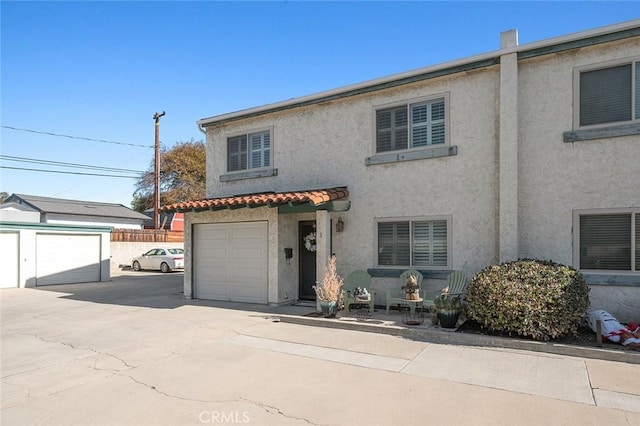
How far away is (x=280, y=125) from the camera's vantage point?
38.4 ft

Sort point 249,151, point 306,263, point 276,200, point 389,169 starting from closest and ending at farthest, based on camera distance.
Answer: point 276,200 < point 389,169 < point 306,263 < point 249,151

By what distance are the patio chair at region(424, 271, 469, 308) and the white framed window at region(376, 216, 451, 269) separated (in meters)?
0.39

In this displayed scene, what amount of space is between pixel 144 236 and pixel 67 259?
902 centimetres

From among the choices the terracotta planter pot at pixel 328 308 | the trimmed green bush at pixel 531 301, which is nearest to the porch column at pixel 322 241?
the terracotta planter pot at pixel 328 308

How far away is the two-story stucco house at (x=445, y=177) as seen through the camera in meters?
7.65

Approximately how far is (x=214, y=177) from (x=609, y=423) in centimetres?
1156

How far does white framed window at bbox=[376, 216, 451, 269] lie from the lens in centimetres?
918

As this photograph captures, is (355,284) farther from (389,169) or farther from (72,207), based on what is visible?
(72,207)

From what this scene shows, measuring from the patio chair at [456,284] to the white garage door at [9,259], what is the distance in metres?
16.5

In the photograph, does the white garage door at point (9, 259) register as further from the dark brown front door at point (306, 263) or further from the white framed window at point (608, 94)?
the white framed window at point (608, 94)

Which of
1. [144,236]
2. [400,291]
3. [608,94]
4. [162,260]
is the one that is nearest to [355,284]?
[400,291]

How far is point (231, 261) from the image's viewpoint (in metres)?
11.6

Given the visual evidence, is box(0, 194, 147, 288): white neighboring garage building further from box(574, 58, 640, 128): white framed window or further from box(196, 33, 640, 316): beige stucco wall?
box(574, 58, 640, 128): white framed window

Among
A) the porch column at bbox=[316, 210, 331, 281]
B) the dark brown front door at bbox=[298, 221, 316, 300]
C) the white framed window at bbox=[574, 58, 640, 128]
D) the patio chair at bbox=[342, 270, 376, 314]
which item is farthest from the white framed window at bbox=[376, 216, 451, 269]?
the white framed window at bbox=[574, 58, 640, 128]
